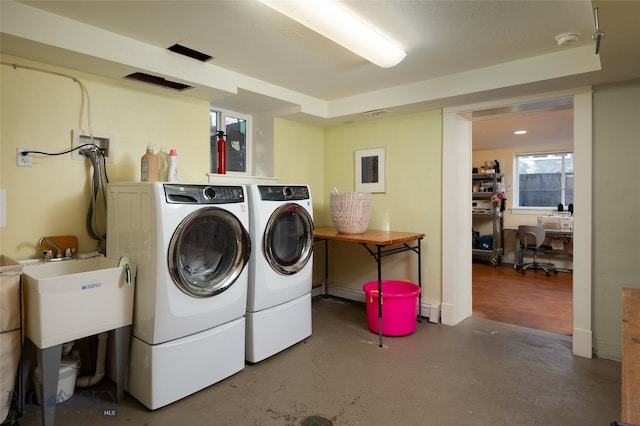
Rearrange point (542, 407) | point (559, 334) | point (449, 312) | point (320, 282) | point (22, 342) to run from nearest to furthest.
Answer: point (22, 342), point (542, 407), point (559, 334), point (449, 312), point (320, 282)

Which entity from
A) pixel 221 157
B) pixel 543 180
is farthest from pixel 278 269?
pixel 543 180

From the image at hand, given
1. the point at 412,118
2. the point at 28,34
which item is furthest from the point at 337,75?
the point at 28,34

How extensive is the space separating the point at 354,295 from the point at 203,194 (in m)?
2.38

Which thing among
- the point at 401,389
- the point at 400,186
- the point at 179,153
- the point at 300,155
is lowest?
the point at 401,389

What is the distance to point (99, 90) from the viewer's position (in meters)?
2.45

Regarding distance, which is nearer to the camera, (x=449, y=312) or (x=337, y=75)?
(x=337, y=75)

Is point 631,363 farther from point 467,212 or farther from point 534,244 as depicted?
point 534,244

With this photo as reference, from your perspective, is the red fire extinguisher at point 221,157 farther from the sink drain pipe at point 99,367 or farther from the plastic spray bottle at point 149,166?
the sink drain pipe at point 99,367

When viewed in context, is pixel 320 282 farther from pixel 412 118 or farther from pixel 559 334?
pixel 559 334

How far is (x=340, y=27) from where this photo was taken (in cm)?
195

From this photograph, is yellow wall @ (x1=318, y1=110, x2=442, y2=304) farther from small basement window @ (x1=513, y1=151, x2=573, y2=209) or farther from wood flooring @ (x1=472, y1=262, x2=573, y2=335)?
small basement window @ (x1=513, y1=151, x2=573, y2=209)

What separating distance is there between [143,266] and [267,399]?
3.39ft

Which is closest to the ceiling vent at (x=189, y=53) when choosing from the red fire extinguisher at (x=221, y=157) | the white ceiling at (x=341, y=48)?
the white ceiling at (x=341, y=48)

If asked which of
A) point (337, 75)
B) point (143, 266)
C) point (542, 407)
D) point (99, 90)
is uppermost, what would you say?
point (337, 75)
